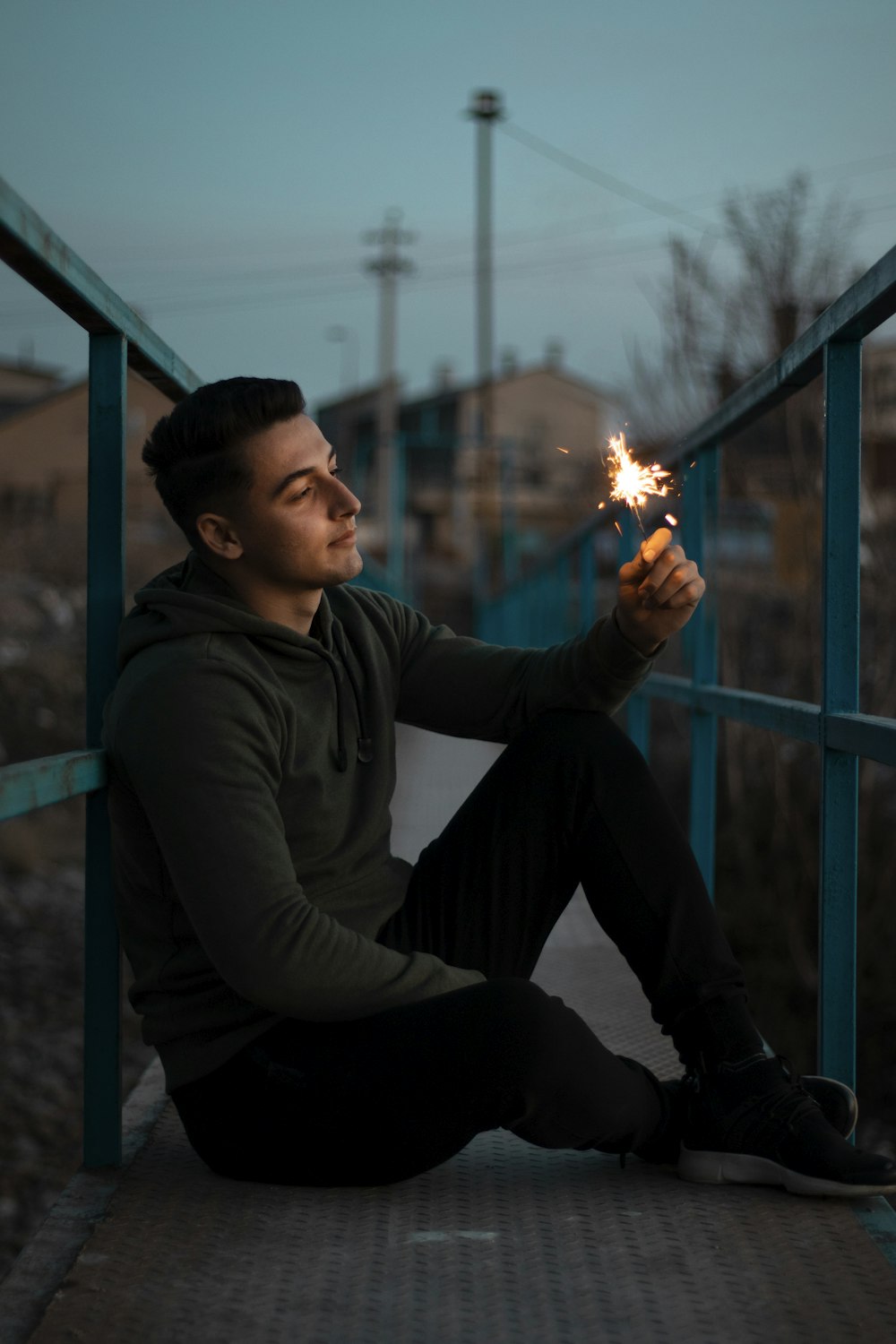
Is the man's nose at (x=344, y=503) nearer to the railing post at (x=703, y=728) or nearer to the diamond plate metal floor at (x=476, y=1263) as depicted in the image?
the diamond plate metal floor at (x=476, y=1263)

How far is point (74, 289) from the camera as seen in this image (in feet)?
4.88

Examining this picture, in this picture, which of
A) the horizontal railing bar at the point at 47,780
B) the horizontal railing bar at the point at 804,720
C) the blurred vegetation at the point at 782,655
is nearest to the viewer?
the horizontal railing bar at the point at 47,780

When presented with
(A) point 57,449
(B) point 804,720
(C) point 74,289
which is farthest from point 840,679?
(A) point 57,449

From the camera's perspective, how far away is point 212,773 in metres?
1.45

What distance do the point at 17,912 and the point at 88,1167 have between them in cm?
567

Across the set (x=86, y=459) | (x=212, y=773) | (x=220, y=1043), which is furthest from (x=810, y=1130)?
(x=86, y=459)

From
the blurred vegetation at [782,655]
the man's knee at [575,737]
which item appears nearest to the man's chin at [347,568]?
the man's knee at [575,737]

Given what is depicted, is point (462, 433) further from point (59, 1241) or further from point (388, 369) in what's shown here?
point (59, 1241)

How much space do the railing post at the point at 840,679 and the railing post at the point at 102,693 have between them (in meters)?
0.92

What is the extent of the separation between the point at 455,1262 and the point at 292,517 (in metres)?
0.90

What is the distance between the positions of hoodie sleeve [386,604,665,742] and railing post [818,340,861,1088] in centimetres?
26

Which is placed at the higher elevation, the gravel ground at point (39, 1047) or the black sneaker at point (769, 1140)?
the black sneaker at point (769, 1140)

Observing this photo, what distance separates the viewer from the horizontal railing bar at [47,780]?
4.16ft

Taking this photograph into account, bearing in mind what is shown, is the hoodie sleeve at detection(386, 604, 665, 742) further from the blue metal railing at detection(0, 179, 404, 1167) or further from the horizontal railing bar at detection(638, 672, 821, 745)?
the blue metal railing at detection(0, 179, 404, 1167)
